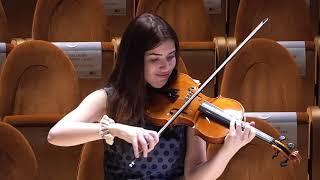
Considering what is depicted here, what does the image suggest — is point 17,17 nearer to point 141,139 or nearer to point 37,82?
point 37,82

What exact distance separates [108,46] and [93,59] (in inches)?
1.1

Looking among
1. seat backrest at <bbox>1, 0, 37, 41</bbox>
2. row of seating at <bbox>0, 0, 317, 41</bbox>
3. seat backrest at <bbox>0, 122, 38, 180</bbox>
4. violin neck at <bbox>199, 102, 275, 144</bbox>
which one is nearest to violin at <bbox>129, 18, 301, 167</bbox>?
violin neck at <bbox>199, 102, 275, 144</bbox>

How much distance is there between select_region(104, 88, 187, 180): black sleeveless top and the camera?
56cm

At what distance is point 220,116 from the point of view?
53cm

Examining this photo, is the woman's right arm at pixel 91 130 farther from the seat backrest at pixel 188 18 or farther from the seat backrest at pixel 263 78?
the seat backrest at pixel 188 18

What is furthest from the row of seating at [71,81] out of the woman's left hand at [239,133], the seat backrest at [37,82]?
the woman's left hand at [239,133]

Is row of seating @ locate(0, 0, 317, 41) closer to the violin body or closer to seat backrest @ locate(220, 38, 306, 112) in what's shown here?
seat backrest @ locate(220, 38, 306, 112)

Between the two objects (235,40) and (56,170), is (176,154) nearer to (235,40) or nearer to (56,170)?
(56,170)

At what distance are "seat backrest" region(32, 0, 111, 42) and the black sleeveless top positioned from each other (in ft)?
1.09

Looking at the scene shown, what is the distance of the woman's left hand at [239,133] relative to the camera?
1.69 ft

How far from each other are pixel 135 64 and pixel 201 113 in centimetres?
7

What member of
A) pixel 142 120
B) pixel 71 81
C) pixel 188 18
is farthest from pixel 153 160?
pixel 188 18

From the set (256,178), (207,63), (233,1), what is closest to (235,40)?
(207,63)

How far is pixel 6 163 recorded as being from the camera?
60 cm
